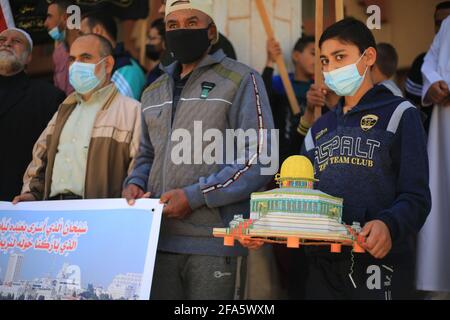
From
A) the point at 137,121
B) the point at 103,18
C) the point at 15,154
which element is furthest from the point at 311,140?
the point at 103,18

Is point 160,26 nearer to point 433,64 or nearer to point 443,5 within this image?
point 443,5

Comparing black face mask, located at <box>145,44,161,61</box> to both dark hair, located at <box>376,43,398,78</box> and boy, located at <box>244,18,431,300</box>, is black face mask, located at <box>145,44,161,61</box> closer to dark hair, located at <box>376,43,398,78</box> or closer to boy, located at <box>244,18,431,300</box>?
dark hair, located at <box>376,43,398,78</box>

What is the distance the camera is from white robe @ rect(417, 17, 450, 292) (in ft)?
15.7

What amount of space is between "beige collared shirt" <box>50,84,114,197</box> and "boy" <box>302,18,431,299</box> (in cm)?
157

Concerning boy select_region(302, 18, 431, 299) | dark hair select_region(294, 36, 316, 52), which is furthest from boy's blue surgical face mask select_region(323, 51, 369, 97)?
dark hair select_region(294, 36, 316, 52)

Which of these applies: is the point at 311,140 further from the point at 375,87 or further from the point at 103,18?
the point at 103,18

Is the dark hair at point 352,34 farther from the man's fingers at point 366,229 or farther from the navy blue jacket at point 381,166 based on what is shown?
the man's fingers at point 366,229

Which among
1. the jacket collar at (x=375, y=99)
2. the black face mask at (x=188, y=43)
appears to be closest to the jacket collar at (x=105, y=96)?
the black face mask at (x=188, y=43)

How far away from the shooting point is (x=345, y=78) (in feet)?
12.7

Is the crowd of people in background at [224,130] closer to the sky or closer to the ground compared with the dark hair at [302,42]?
closer to the ground

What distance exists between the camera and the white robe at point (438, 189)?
4.78m

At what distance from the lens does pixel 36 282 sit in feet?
14.1

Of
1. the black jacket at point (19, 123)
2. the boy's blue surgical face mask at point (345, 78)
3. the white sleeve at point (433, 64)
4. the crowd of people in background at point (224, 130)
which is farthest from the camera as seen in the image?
the black jacket at point (19, 123)
